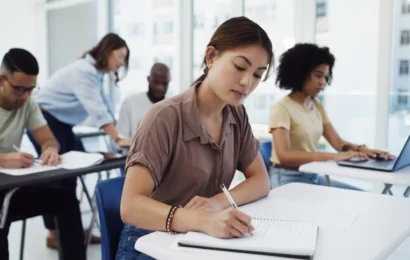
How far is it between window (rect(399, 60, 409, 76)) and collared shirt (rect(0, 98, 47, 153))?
8.11 ft

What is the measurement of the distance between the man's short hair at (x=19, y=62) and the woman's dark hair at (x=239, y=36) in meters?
1.19

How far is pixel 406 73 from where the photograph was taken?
10.6 feet

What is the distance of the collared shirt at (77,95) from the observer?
2.96 m

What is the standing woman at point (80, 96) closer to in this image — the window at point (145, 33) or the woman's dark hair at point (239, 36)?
the woman's dark hair at point (239, 36)

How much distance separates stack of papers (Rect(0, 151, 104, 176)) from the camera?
1997mm

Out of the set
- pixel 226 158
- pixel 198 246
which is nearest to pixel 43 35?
pixel 226 158

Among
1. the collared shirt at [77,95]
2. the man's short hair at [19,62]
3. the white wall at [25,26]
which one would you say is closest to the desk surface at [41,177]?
the man's short hair at [19,62]

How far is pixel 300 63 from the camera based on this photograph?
250 centimetres

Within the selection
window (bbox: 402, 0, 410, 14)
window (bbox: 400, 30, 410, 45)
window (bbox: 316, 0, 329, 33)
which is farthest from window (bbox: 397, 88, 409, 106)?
window (bbox: 316, 0, 329, 33)

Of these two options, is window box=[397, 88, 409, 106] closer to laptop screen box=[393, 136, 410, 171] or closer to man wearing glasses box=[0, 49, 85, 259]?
laptop screen box=[393, 136, 410, 171]

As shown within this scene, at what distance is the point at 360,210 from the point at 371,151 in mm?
1060

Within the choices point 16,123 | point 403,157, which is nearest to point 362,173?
point 403,157

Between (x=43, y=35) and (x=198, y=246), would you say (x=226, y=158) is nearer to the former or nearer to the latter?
(x=198, y=246)

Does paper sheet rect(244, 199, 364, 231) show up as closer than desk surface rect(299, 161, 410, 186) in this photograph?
Yes
